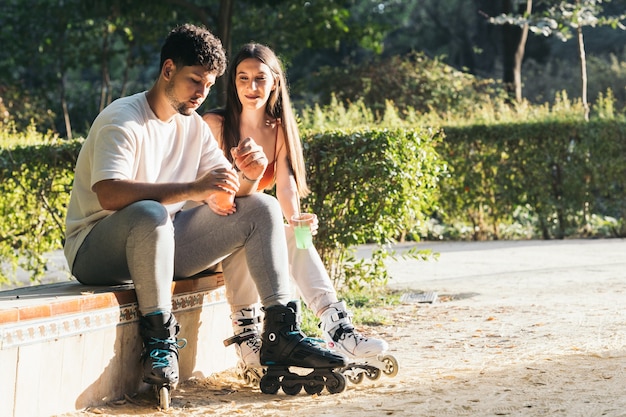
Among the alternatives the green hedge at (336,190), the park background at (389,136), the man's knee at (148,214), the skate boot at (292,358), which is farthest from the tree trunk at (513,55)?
the man's knee at (148,214)

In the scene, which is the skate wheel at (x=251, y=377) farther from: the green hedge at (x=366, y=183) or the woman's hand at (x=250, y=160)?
the green hedge at (x=366, y=183)

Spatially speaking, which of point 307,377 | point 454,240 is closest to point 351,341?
point 307,377

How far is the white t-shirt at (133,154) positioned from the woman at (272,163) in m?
0.46

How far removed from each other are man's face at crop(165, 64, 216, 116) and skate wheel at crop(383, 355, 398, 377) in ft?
4.55

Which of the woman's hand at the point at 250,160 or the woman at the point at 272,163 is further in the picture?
the woman at the point at 272,163

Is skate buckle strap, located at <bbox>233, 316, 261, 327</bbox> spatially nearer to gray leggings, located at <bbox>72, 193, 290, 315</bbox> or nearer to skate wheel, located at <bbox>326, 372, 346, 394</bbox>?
gray leggings, located at <bbox>72, 193, 290, 315</bbox>

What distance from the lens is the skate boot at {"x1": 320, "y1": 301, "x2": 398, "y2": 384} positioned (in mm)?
4285

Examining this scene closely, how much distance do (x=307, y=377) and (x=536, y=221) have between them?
928 centimetres

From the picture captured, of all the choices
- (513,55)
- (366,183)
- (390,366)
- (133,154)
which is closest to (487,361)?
(390,366)

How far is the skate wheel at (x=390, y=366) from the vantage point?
4.36 metres

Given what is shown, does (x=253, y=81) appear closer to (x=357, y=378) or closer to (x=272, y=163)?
(x=272, y=163)

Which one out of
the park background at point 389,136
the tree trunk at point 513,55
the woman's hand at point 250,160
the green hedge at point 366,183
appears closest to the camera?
the woman's hand at point 250,160

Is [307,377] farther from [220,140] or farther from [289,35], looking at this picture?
[289,35]

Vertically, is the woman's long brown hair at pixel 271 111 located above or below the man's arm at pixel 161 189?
above
